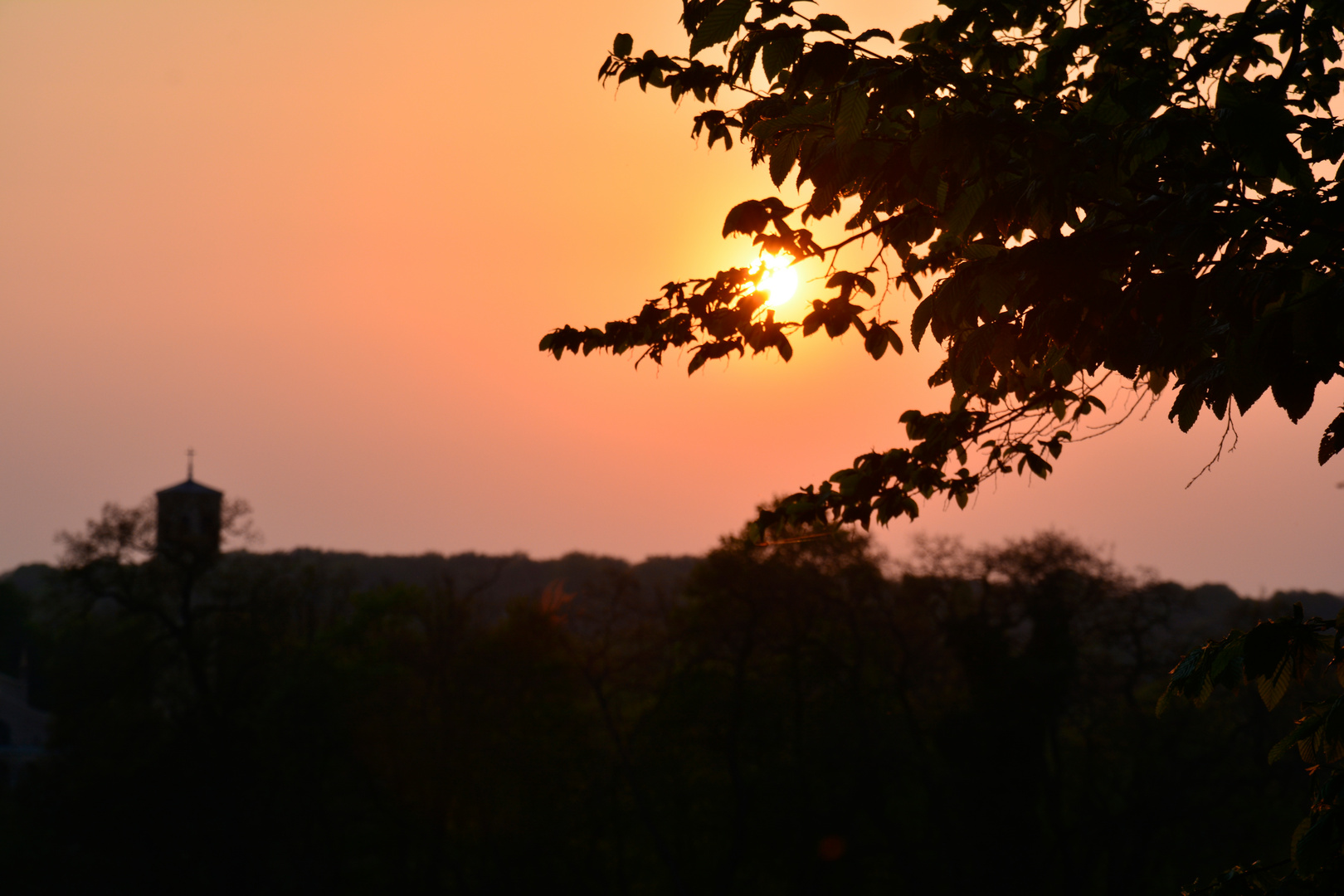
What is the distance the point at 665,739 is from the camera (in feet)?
119

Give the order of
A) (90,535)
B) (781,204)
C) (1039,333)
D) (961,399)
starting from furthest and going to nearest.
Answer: (90,535)
(961,399)
(781,204)
(1039,333)

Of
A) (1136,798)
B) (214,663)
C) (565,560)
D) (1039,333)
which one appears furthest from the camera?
(565,560)

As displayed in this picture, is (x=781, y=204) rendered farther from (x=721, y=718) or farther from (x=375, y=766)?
(x=375, y=766)

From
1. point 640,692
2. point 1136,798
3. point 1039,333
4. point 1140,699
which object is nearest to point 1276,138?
point 1039,333

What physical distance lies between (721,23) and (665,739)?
34.0m

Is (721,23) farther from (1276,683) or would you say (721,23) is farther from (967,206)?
(1276,683)

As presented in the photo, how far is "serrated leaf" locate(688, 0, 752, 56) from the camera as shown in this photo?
4.07m

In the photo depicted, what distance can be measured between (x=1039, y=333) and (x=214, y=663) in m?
39.9

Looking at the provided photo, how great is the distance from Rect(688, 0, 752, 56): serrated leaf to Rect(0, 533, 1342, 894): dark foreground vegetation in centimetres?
2769

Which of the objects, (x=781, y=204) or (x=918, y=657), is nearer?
(x=781, y=204)

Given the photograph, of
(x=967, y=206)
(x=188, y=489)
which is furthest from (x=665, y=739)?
(x=188, y=489)

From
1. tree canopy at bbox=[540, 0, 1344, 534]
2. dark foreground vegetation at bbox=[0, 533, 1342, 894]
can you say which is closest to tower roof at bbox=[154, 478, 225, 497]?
dark foreground vegetation at bbox=[0, 533, 1342, 894]

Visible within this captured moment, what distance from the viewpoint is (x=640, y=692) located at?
128 ft

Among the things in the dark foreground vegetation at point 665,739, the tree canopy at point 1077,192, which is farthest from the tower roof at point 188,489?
the tree canopy at point 1077,192
